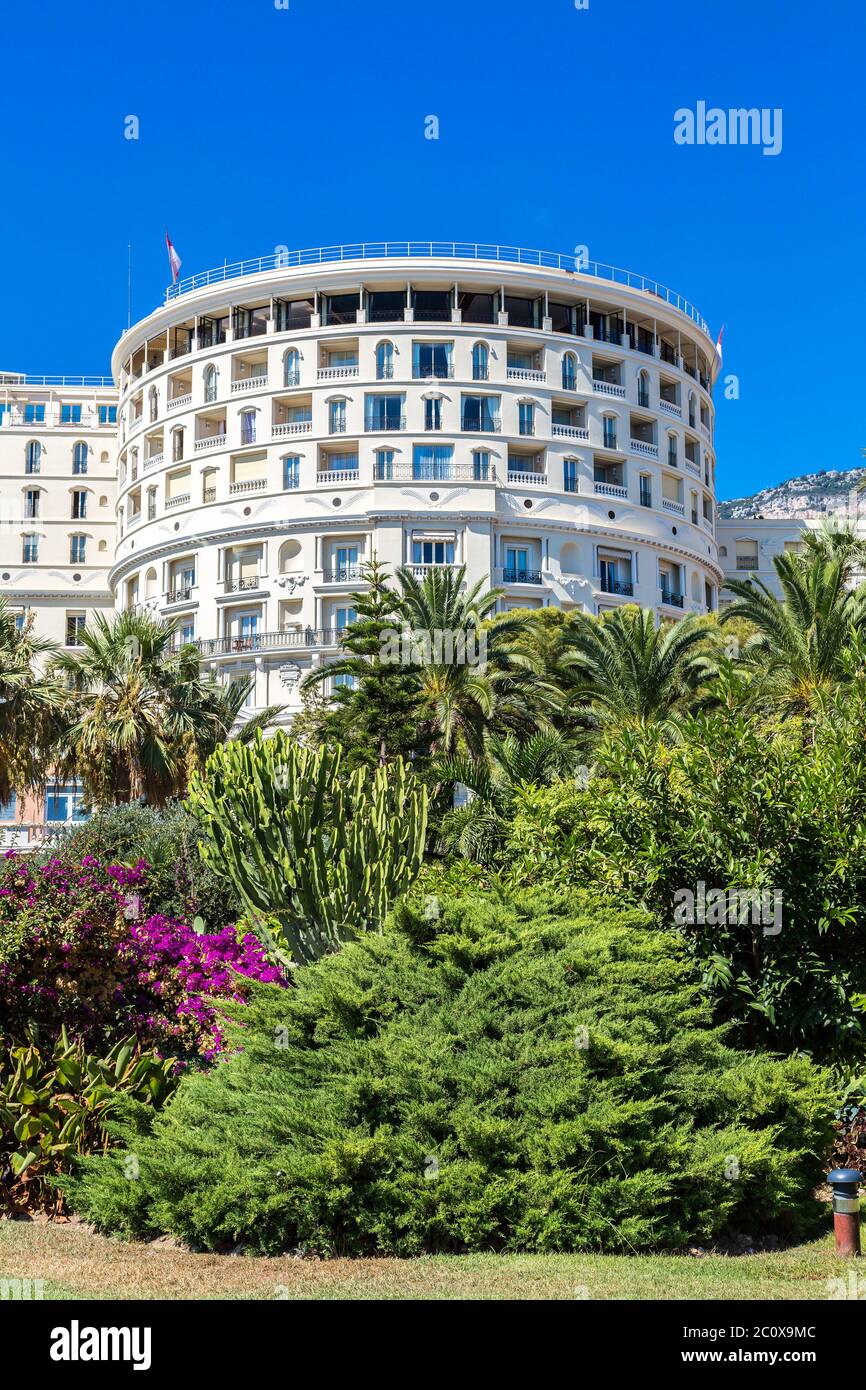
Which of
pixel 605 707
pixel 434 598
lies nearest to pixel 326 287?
pixel 434 598

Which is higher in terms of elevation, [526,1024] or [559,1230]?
[526,1024]

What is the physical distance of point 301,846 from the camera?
52.4 feet

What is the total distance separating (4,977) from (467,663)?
65.8 feet

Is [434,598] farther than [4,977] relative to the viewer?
Yes

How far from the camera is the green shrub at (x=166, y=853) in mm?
24062

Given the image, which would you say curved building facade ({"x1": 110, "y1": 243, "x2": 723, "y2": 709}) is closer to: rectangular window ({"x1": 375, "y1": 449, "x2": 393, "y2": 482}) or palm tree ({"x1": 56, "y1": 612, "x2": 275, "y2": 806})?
rectangular window ({"x1": 375, "y1": 449, "x2": 393, "y2": 482})

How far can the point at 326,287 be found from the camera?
64062mm

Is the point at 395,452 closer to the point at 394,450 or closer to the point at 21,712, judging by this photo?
the point at 394,450

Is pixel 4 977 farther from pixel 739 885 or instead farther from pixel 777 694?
pixel 777 694

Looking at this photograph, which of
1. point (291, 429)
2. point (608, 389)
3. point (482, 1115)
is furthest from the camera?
point (608, 389)

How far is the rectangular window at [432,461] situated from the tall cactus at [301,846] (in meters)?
46.0

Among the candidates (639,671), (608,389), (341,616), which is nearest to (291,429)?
(341,616)

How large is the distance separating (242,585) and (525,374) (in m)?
16.1

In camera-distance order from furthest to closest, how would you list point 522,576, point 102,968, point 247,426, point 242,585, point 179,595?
point 179,595 < point 247,426 < point 242,585 < point 522,576 < point 102,968
